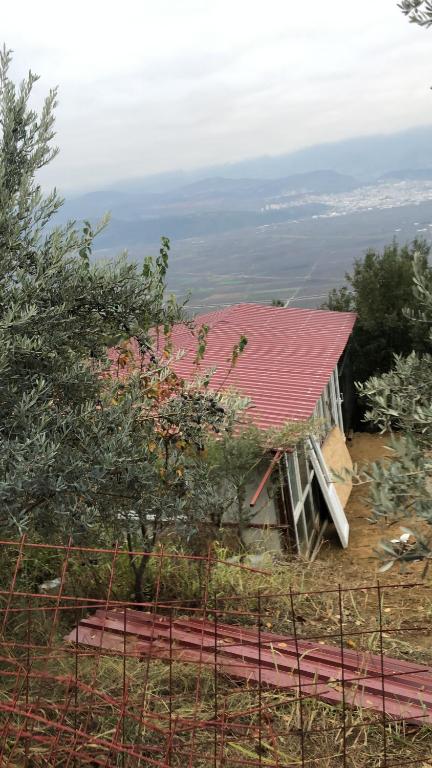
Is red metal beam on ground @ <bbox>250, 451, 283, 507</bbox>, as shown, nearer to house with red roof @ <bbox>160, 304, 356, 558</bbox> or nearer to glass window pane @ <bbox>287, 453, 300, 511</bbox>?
house with red roof @ <bbox>160, 304, 356, 558</bbox>

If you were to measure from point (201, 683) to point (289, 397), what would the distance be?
26.3 feet

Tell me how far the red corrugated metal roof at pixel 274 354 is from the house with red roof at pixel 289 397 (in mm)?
21

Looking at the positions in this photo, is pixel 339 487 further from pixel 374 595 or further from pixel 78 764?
pixel 78 764

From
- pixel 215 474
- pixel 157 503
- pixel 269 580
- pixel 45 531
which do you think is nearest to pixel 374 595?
pixel 269 580

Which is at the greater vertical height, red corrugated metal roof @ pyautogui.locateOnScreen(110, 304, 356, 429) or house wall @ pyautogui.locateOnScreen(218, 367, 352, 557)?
red corrugated metal roof @ pyautogui.locateOnScreen(110, 304, 356, 429)

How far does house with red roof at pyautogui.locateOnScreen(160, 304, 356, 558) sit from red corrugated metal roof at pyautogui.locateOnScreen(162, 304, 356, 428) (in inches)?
0.8

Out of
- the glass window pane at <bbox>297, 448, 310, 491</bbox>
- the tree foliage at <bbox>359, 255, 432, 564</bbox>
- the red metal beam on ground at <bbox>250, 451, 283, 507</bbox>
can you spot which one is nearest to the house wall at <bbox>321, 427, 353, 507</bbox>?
the glass window pane at <bbox>297, 448, 310, 491</bbox>

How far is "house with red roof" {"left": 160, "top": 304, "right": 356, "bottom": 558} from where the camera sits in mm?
10375

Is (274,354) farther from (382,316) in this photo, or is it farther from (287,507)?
(382,316)

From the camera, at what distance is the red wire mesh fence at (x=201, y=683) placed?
3494 millimetres

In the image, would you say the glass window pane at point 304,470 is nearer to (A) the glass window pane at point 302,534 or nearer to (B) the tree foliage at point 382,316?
(A) the glass window pane at point 302,534

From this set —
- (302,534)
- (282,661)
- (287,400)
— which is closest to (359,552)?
(302,534)

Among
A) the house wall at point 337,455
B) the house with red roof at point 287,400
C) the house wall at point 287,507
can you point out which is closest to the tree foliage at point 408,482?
the house with red roof at point 287,400

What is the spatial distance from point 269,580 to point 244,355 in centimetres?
877
